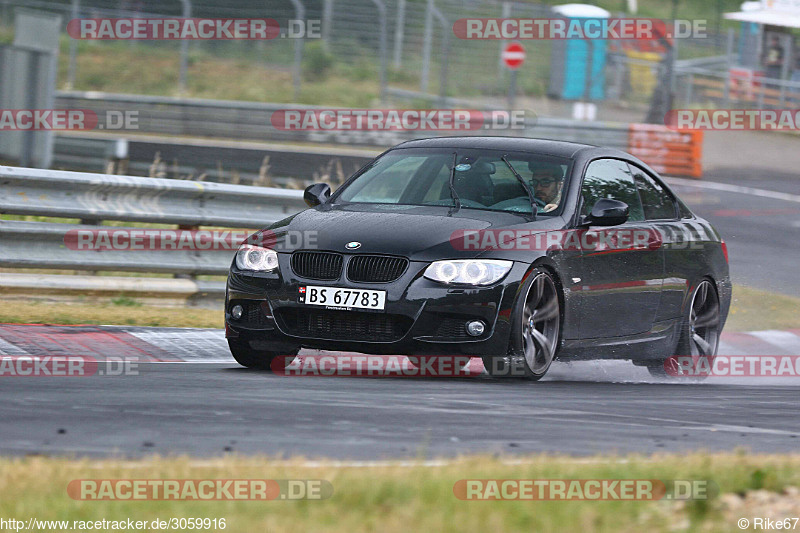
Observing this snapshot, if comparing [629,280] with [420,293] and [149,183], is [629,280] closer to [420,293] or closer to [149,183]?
[420,293]

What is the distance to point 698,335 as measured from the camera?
982cm

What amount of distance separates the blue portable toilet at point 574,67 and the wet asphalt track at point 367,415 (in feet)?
83.6

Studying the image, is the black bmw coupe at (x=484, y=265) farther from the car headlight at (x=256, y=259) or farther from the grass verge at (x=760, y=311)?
the grass verge at (x=760, y=311)

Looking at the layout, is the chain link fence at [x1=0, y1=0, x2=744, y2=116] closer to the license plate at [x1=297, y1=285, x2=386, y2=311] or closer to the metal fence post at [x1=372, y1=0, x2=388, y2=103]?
the metal fence post at [x1=372, y1=0, x2=388, y2=103]

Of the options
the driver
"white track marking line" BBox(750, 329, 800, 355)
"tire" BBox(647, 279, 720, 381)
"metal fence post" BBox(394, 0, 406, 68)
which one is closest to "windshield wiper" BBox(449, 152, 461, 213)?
the driver

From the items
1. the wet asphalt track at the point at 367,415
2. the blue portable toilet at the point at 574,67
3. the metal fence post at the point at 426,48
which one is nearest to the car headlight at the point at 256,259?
the wet asphalt track at the point at 367,415

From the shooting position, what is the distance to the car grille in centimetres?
755

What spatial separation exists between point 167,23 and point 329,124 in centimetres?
484

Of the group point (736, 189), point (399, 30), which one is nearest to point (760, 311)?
point (736, 189)

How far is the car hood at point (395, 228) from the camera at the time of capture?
761cm

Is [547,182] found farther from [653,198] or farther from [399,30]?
[399,30]

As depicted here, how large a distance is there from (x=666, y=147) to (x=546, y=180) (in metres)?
19.8

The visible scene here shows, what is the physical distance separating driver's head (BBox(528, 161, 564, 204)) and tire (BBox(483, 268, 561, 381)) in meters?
0.68

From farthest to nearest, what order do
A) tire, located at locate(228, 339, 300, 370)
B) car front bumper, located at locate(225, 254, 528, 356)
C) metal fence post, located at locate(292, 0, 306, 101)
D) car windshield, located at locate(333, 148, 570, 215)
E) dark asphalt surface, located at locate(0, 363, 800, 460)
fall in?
metal fence post, located at locate(292, 0, 306, 101), car windshield, located at locate(333, 148, 570, 215), tire, located at locate(228, 339, 300, 370), car front bumper, located at locate(225, 254, 528, 356), dark asphalt surface, located at locate(0, 363, 800, 460)
